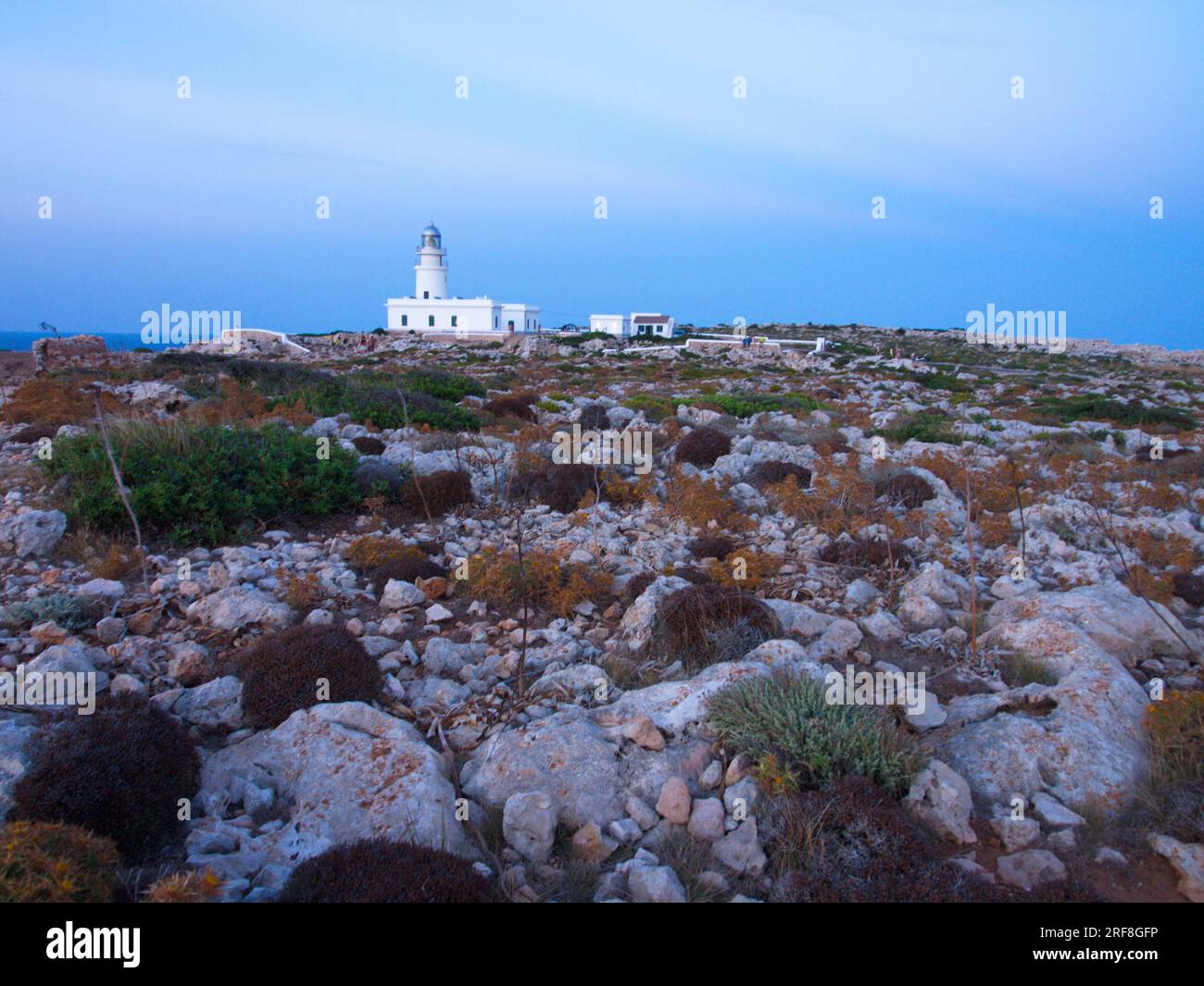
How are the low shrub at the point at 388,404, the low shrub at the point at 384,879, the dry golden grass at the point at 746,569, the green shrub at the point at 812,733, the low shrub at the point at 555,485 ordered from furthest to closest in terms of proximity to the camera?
the low shrub at the point at 388,404
the low shrub at the point at 555,485
the dry golden grass at the point at 746,569
the green shrub at the point at 812,733
the low shrub at the point at 384,879

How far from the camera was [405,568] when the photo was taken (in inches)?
255

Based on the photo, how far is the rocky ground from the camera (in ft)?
11.2

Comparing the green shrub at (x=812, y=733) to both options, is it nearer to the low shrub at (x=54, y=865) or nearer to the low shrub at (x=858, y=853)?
the low shrub at (x=858, y=853)

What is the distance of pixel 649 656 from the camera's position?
5.23 meters

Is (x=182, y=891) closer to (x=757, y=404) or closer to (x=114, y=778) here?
(x=114, y=778)

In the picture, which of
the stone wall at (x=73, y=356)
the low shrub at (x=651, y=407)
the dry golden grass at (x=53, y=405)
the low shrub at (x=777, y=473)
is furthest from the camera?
the stone wall at (x=73, y=356)

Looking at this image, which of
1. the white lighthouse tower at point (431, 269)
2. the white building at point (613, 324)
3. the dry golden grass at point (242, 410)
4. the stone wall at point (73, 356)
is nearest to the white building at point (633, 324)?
the white building at point (613, 324)

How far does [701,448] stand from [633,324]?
5702 cm

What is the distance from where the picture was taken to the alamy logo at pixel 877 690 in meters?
4.22

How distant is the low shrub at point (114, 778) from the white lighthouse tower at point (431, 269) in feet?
197

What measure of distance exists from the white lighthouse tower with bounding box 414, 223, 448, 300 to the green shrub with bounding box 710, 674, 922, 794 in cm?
6023

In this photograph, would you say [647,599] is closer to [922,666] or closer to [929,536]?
[922,666]

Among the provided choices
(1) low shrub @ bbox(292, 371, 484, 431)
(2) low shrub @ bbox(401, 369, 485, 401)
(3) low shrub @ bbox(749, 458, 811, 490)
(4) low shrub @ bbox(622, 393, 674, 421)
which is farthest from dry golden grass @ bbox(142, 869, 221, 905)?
(2) low shrub @ bbox(401, 369, 485, 401)

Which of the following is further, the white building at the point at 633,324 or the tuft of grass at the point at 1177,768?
the white building at the point at 633,324
